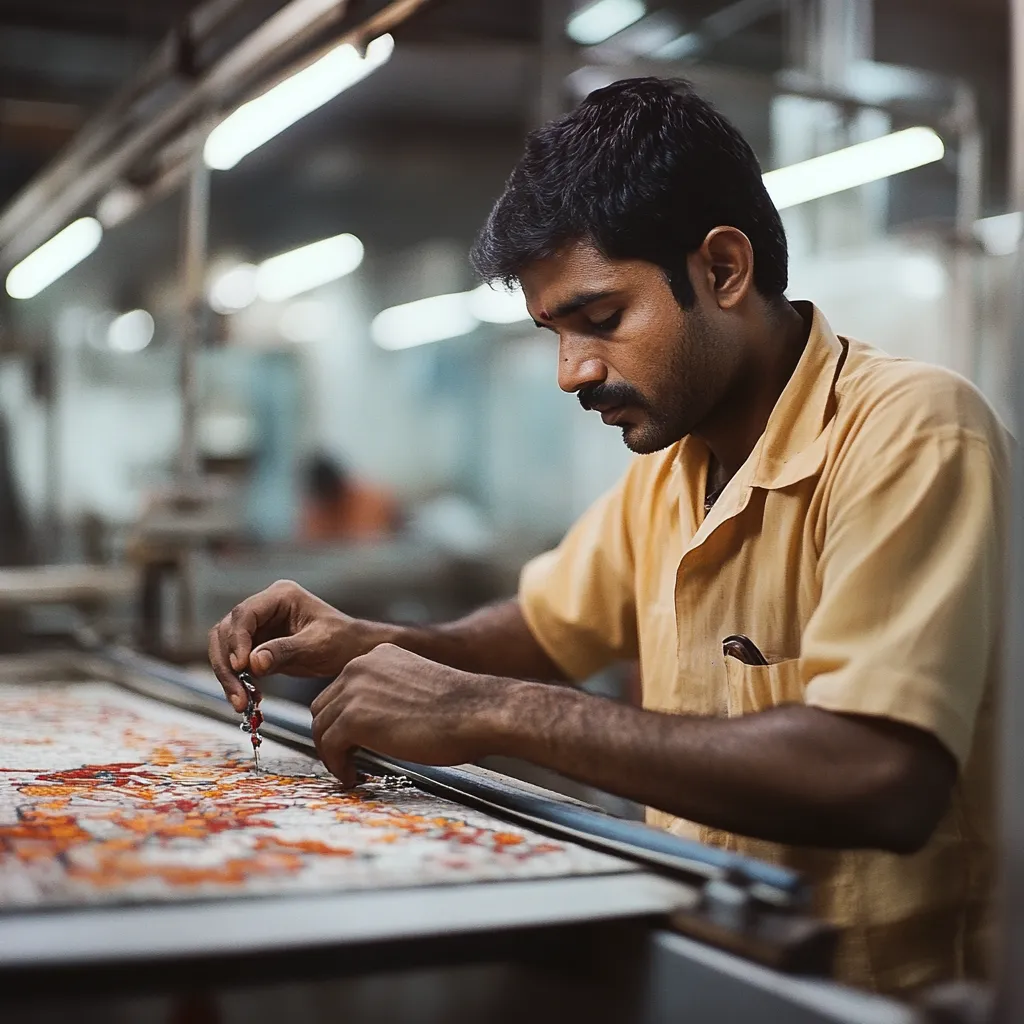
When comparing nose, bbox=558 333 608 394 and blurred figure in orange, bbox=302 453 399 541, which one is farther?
blurred figure in orange, bbox=302 453 399 541

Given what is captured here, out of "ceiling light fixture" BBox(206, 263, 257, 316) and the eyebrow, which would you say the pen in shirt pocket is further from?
"ceiling light fixture" BBox(206, 263, 257, 316)

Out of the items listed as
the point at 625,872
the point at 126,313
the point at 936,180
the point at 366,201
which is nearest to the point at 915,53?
the point at 936,180

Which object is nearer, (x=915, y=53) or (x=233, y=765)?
(x=233, y=765)

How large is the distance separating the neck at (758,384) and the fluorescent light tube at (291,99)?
1.05 metres

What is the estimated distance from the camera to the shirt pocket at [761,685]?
1.75 metres

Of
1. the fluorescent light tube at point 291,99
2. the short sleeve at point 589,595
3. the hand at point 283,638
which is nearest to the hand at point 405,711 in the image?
the hand at point 283,638

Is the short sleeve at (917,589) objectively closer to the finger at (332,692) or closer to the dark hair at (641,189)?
the dark hair at (641,189)

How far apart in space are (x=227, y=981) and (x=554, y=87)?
13.6 feet

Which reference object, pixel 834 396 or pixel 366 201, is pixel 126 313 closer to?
pixel 366 201

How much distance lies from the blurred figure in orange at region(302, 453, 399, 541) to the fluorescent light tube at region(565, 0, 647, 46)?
13.7 ft

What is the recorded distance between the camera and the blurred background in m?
4.03

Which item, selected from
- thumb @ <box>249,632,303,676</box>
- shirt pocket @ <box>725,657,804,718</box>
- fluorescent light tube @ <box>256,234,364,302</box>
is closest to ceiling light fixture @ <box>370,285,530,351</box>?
fluorescent light tube @ <box>256,234,364,302</box>

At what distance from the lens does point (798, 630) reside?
178 cm

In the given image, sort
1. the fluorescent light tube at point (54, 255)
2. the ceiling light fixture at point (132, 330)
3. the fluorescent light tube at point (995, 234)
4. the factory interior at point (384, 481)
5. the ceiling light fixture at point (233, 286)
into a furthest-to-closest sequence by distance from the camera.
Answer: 1. the ceiling light fixture at point (233, 286)
2. the ceiling light fixture at point (132, 330)
3. the fluorescent light tube at point (54, 255)
4. the fluorescent light tube at point (995, 234)
5. the factory interior at point (384, 481)
